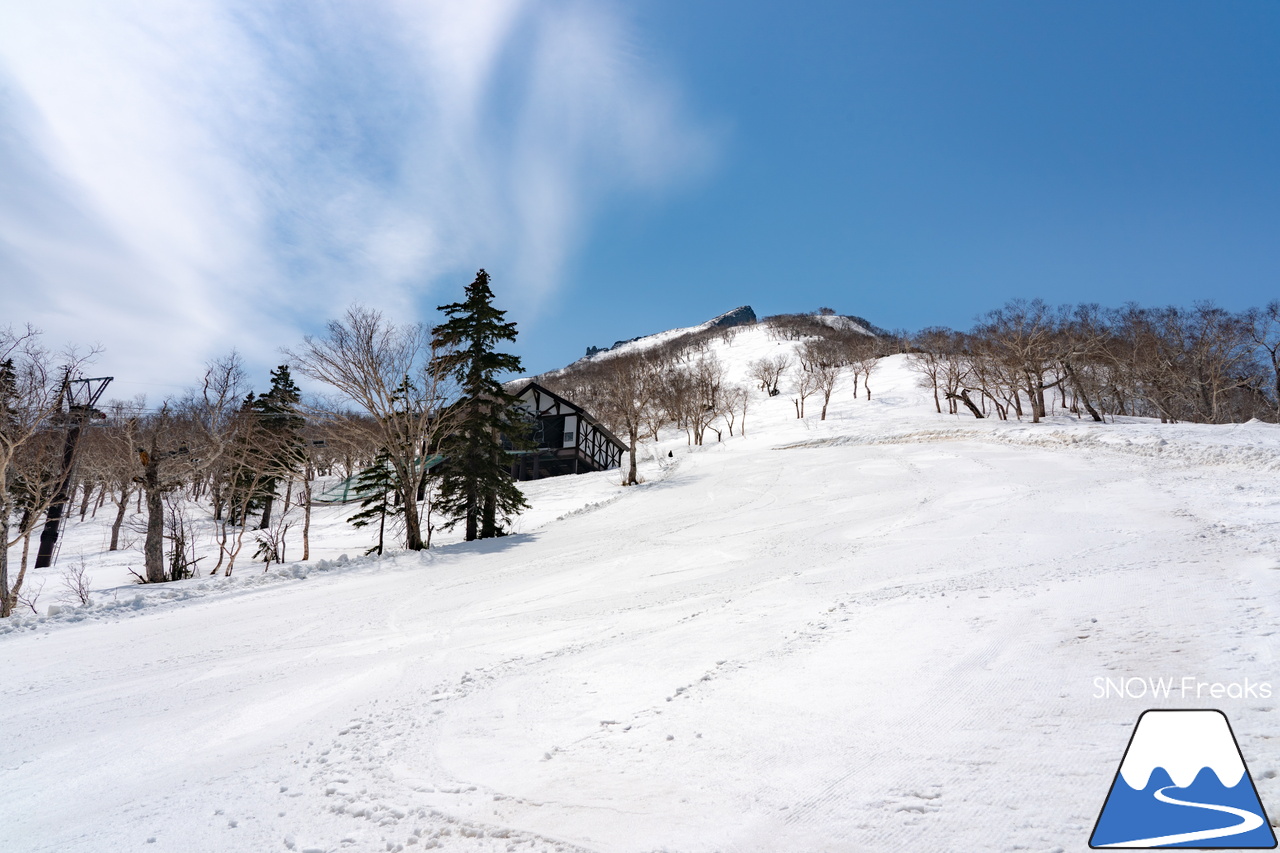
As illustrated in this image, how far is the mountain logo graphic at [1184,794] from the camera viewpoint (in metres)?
2.71

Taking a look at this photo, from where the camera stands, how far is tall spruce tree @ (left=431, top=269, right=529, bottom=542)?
60.5 feet

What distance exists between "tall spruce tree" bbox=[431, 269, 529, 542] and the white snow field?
5667 mm

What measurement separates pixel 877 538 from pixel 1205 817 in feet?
34.3

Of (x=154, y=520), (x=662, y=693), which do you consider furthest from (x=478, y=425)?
(x=662, y=693)

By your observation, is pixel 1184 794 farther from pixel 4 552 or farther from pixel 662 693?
pixel 4 552

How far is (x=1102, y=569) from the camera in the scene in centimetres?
845

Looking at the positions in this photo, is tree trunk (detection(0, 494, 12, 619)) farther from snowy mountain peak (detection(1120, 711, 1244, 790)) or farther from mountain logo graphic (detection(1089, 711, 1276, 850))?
snowy mountain peak (detection(1120, 711, 1244, 790))

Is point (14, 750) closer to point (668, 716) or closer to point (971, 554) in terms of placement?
point (668, 716)

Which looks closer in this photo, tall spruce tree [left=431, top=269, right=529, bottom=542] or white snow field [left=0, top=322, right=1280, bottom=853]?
white snow field [left=0, top=322, right=1280, bottom=853]

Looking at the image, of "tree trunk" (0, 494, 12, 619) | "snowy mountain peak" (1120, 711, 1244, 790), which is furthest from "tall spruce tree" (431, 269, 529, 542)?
"snowy mountain peak" (1120, 711, 1244, 790)

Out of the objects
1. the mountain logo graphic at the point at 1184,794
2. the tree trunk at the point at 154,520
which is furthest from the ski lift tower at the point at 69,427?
the mountain logo graphic at the point at 1184,794

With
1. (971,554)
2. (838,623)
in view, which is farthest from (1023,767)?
(971,554)

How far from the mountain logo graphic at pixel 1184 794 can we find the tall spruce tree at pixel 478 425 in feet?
56.6

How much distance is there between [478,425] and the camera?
18578 millimetres
